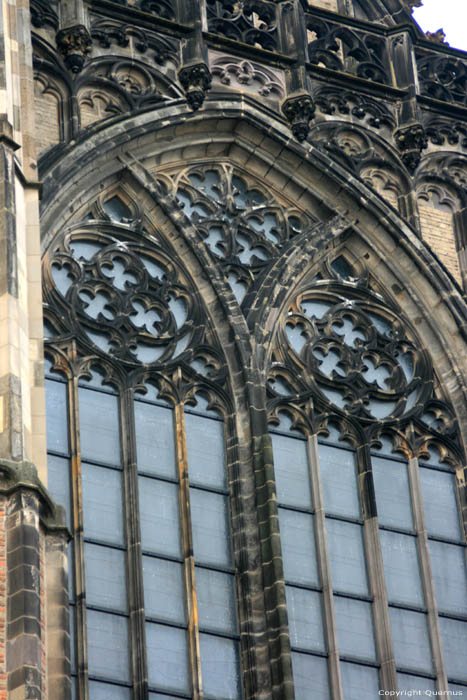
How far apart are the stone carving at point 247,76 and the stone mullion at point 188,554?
4.73 meters

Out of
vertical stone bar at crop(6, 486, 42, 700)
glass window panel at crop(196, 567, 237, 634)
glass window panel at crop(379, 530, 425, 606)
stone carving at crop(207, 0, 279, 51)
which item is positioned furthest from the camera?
stone carving at crop(207, 0, 279, 51)

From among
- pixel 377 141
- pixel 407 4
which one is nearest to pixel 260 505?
pixel 377 141

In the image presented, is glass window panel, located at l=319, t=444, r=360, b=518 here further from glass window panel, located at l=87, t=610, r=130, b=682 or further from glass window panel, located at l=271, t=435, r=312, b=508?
glass window panel, located at l=87, t=610, r=130, b=682

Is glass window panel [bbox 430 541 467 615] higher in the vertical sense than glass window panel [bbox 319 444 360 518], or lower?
lower

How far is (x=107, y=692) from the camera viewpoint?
24734mm

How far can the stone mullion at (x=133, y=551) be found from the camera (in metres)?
25.0

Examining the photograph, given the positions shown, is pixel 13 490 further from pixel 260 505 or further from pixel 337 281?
pixel 337 281

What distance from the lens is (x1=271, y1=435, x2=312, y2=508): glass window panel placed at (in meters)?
27.2

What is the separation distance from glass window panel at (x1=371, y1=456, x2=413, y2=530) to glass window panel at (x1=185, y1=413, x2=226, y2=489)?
75.4 inches

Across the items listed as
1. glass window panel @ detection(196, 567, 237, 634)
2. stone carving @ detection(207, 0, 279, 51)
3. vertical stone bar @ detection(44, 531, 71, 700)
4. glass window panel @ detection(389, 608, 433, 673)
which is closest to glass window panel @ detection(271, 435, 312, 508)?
glass window panel @ detection(196, 567, 237, 634)

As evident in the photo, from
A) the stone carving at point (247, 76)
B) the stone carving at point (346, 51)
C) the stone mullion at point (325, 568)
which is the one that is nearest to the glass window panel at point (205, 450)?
the stone mullion at point (325, 568)

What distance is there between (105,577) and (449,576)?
4.25 meters

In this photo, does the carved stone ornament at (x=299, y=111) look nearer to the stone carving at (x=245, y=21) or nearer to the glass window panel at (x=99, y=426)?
the stone carving at (x=245, y=21)

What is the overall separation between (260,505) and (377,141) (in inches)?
234
